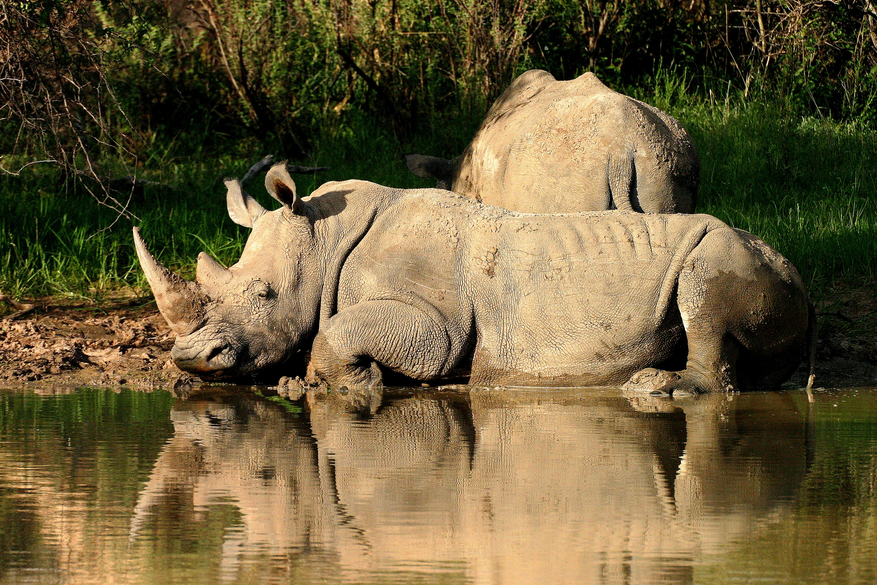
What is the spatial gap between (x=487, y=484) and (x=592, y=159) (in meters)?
3.42

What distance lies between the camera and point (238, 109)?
12.4 m

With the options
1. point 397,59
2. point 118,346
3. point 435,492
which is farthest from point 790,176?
point 435,492

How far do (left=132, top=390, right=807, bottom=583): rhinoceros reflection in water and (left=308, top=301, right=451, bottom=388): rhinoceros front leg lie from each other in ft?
1.70

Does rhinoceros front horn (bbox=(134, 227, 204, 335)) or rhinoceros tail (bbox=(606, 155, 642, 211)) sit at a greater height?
rhinoceros tail (bbox=(606, 155, 642, 211))

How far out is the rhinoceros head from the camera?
254 inches

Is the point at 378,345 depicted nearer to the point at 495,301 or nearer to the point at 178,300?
the point at 495,301

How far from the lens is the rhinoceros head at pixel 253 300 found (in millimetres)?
6457

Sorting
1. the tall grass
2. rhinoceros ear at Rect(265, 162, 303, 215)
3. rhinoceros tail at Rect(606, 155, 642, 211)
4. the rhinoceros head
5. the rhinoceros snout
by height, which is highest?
rhinoceros ear at Rect(265, 162, 303, 215)

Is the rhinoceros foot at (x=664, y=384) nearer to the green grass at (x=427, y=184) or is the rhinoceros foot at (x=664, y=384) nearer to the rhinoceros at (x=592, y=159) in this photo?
the rhinoceros at (x=592, y=159)

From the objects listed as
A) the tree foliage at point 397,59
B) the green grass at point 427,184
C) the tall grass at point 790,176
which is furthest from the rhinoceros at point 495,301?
the tree foliage at point 397,59

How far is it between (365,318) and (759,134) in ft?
19.2

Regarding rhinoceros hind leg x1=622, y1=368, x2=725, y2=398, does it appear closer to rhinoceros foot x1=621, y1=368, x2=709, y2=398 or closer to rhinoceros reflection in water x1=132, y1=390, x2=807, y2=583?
rhinoceros foot x1=621, y1=368, x2=709, y2=398

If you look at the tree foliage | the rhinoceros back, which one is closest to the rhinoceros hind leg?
the rhinoceros back

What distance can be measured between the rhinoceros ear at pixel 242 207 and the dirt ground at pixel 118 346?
858 millimetres
